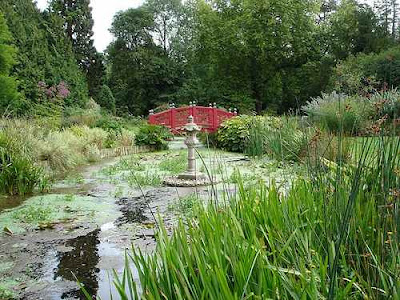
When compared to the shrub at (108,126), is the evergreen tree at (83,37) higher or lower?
higher

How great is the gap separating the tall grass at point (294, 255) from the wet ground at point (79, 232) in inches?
8.7

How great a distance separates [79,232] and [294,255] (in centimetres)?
264

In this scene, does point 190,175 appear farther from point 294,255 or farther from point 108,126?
point 108,126

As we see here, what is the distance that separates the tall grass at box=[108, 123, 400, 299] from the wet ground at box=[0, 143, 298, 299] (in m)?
0.22

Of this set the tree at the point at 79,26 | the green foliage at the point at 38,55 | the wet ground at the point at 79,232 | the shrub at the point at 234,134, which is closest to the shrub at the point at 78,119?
the green foliage at the point at 38,55

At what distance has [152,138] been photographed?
12148mm

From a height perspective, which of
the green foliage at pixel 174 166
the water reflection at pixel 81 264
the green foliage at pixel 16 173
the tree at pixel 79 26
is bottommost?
the water reflection at pixel 81 264

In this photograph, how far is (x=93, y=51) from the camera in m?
23.7

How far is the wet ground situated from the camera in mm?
2658

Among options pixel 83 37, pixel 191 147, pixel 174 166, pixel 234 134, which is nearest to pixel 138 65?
pixel 83 37

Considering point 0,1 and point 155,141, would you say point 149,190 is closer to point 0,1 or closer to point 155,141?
point 155,141

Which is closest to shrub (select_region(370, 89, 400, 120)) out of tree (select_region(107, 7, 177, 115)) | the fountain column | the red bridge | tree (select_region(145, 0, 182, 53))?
the fountain column

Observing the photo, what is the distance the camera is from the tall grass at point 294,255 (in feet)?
4.15

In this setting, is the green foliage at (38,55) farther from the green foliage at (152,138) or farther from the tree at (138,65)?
the tree at (138,65)
